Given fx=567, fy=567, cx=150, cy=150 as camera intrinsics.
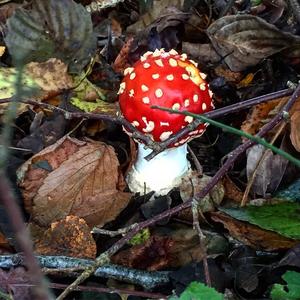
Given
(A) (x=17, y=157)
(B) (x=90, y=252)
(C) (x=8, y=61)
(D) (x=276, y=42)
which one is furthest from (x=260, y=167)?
(C) (x=8, y=61)

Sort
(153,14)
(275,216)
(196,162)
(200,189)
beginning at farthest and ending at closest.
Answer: (153,14)
(196,162)
(200,189)
(275,216)

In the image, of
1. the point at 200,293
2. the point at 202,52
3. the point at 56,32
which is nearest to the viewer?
the point at 200,293

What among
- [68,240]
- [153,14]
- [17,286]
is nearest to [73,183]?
[68,240]

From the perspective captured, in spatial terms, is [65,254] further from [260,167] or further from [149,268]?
[260,167]

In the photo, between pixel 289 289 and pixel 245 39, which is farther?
pixel 245 39

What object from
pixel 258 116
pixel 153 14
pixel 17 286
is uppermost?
pixel 153 14

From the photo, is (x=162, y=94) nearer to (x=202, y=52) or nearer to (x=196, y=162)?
(x=196, y=162)
